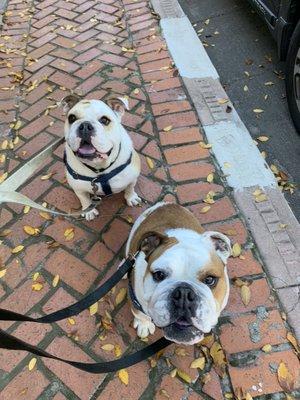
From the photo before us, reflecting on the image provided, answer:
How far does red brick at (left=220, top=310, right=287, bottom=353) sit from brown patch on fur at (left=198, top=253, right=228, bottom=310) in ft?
1.91

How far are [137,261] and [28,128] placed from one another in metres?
2.52

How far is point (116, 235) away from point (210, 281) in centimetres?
138

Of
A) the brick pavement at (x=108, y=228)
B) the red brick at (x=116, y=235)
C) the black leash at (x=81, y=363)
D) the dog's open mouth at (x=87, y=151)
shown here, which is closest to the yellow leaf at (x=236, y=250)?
the brick pavement at (x=108, y=228)

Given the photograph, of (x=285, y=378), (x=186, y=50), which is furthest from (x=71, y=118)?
(x=186, y=50)

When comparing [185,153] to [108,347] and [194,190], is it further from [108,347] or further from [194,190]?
[108,347]

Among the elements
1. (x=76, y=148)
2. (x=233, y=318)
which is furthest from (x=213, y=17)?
(x=233, y=318)

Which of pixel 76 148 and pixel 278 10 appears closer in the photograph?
pixel 76 148

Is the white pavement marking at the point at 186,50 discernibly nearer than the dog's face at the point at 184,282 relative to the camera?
No

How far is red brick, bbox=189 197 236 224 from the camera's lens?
3.31 m

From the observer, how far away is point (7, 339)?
153 cm

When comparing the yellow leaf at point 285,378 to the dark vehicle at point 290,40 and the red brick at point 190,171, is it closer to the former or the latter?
the red brick at point 190,171

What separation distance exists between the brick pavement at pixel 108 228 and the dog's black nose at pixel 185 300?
33.6 inches

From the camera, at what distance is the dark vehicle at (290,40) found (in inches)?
146

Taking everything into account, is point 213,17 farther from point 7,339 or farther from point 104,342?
point 7,339
